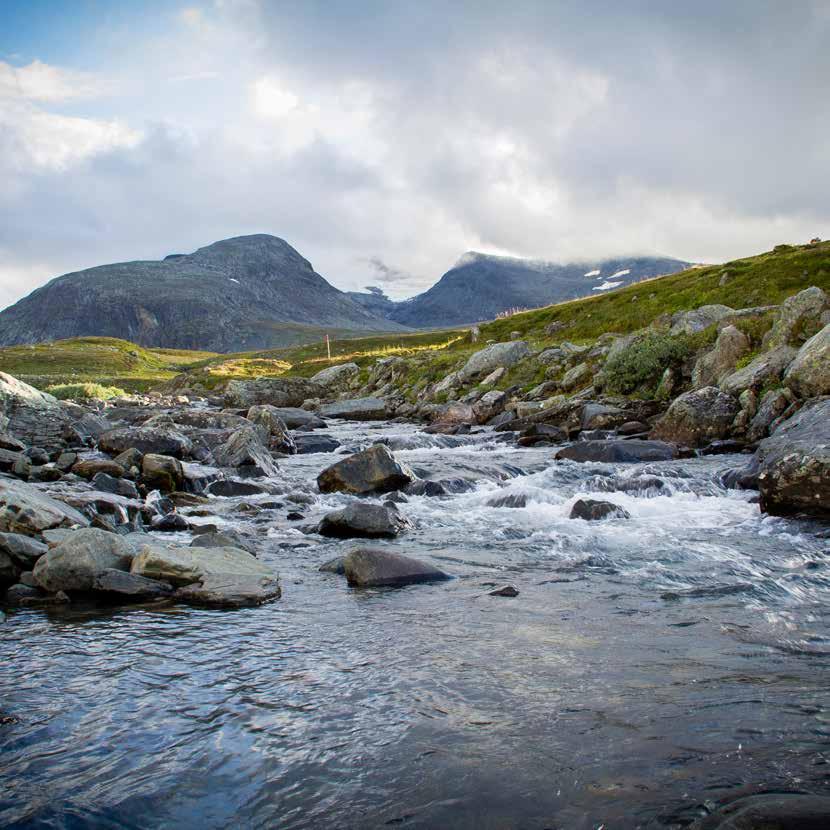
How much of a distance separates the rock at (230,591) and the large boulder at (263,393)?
4634cm

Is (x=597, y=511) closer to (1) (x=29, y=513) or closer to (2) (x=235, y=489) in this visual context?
(2) (x=235, y=489)

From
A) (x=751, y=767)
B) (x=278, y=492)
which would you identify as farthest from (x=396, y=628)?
(x=278, y=492)

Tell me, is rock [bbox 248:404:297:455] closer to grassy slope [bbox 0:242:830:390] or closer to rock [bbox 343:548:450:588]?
grassy slope [bbox 0:242:830:390]

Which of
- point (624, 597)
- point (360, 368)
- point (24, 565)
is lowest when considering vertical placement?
point (624, 597)

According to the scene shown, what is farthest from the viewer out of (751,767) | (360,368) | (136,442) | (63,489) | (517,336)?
(360,368)

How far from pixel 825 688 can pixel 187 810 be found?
5.18m

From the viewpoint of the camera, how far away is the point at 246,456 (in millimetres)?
20688

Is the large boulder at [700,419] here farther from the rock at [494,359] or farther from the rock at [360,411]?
the rock at [360,411]

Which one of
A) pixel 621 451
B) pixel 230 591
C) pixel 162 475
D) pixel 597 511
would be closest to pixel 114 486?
A: pixel 162 475

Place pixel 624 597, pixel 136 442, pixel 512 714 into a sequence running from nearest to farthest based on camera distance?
pixel 512 714 → pixel 624 597 → pixel 136 442

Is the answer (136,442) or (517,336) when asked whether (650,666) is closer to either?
(136,442)

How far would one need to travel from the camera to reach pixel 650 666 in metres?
6.05

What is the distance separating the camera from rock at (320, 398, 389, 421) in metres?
42.0

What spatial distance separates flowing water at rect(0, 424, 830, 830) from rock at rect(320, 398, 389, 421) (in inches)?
1239
